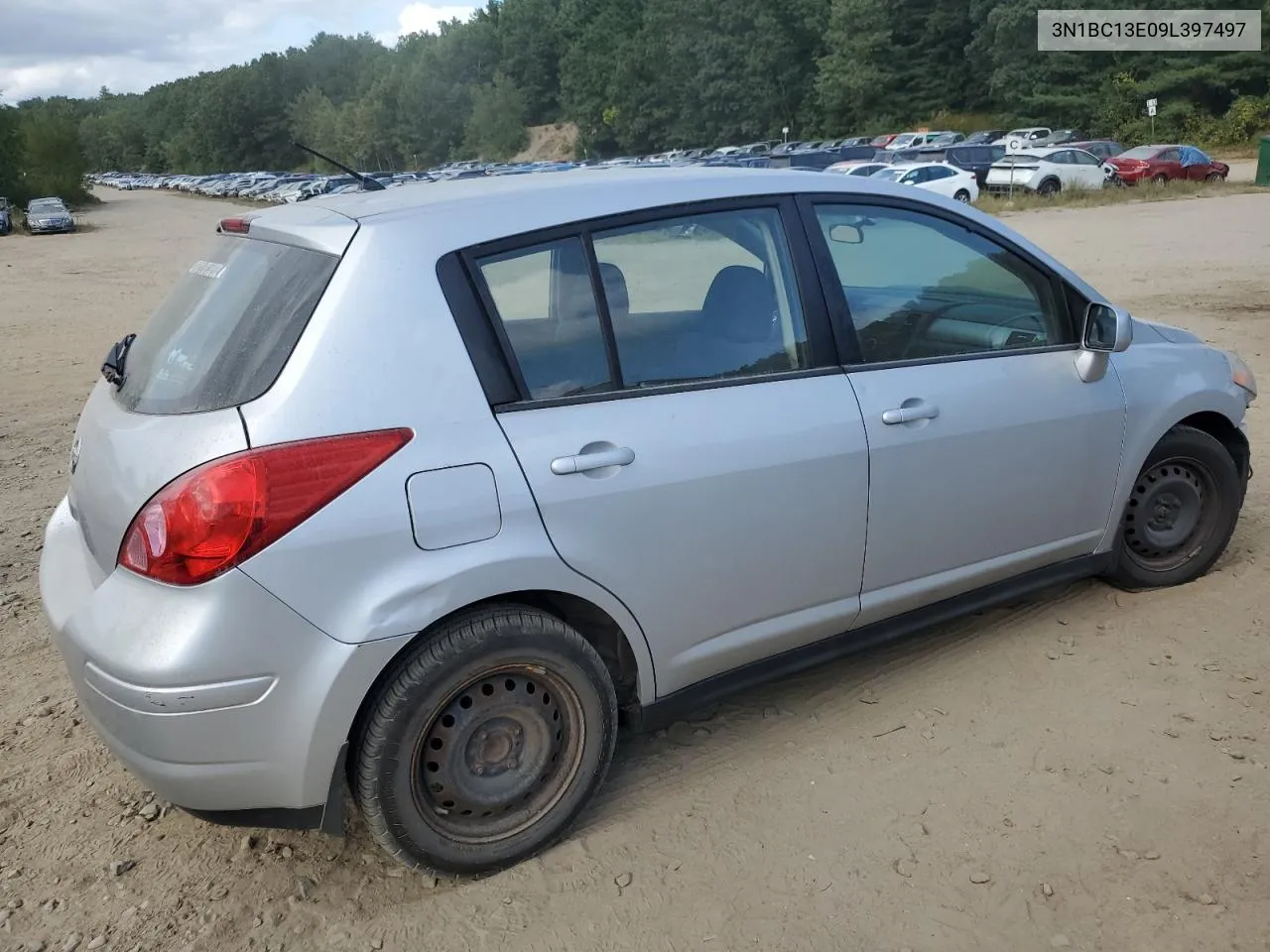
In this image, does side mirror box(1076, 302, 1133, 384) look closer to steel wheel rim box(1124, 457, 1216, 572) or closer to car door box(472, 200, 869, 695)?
steel wheel rim box(1124, 457, 1216, 572)

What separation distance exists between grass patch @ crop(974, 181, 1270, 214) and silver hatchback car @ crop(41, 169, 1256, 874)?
2505 centimetres

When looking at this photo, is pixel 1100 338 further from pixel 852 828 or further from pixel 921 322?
pixel 852 828

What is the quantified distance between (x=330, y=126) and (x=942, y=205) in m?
118

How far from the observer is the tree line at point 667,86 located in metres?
56.3

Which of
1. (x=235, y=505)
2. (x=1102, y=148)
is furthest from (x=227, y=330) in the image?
(x=1102, y=148)

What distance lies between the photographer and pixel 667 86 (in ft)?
274

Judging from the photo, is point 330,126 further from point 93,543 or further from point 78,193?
point 93,543

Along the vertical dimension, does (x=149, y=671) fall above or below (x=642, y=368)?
below

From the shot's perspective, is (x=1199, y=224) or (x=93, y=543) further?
(x=1199, y=224)

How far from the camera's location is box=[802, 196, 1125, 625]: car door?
322 centimetres

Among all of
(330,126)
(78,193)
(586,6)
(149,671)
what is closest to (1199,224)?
(149,671)

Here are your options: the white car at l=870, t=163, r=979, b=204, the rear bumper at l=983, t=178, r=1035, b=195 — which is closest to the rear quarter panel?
the white car at l=870, t=163, r=979, b=204

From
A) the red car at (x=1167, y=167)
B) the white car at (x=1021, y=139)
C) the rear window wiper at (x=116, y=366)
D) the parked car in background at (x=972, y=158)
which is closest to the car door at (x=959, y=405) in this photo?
the rear window wiper at (x=116, y=366)

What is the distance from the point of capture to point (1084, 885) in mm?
2627
